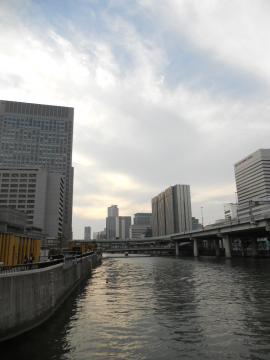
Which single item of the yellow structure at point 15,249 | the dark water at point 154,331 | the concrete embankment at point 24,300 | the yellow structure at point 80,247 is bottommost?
the dark water at point 154,331

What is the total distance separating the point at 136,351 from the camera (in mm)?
14547

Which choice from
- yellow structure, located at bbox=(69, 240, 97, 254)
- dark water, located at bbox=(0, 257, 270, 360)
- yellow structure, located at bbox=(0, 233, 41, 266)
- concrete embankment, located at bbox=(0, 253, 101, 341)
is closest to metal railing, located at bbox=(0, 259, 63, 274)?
concrete embankment, located at bbox=(0, 253, 101, 341)

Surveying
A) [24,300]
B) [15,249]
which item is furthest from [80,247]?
[24,300]

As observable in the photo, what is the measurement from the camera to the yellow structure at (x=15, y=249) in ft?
75.8

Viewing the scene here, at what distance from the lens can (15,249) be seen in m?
25.1

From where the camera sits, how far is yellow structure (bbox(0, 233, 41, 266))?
23.1 metres

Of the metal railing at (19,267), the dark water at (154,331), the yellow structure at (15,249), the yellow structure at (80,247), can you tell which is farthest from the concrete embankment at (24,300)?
the yellow structure at (80,247)

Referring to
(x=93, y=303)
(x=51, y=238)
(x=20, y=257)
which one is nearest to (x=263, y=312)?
(x=93, y=303)

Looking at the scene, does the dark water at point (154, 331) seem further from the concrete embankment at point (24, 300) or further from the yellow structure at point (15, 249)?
the yellow structure at point (15, 249)

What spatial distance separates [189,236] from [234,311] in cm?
12913

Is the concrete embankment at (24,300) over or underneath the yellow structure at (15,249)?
underneath

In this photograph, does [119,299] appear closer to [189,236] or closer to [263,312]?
[263,312]

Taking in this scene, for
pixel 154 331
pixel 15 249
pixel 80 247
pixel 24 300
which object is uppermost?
pixel 80 247

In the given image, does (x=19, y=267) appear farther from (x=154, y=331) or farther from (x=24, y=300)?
(x=154, y=331)
